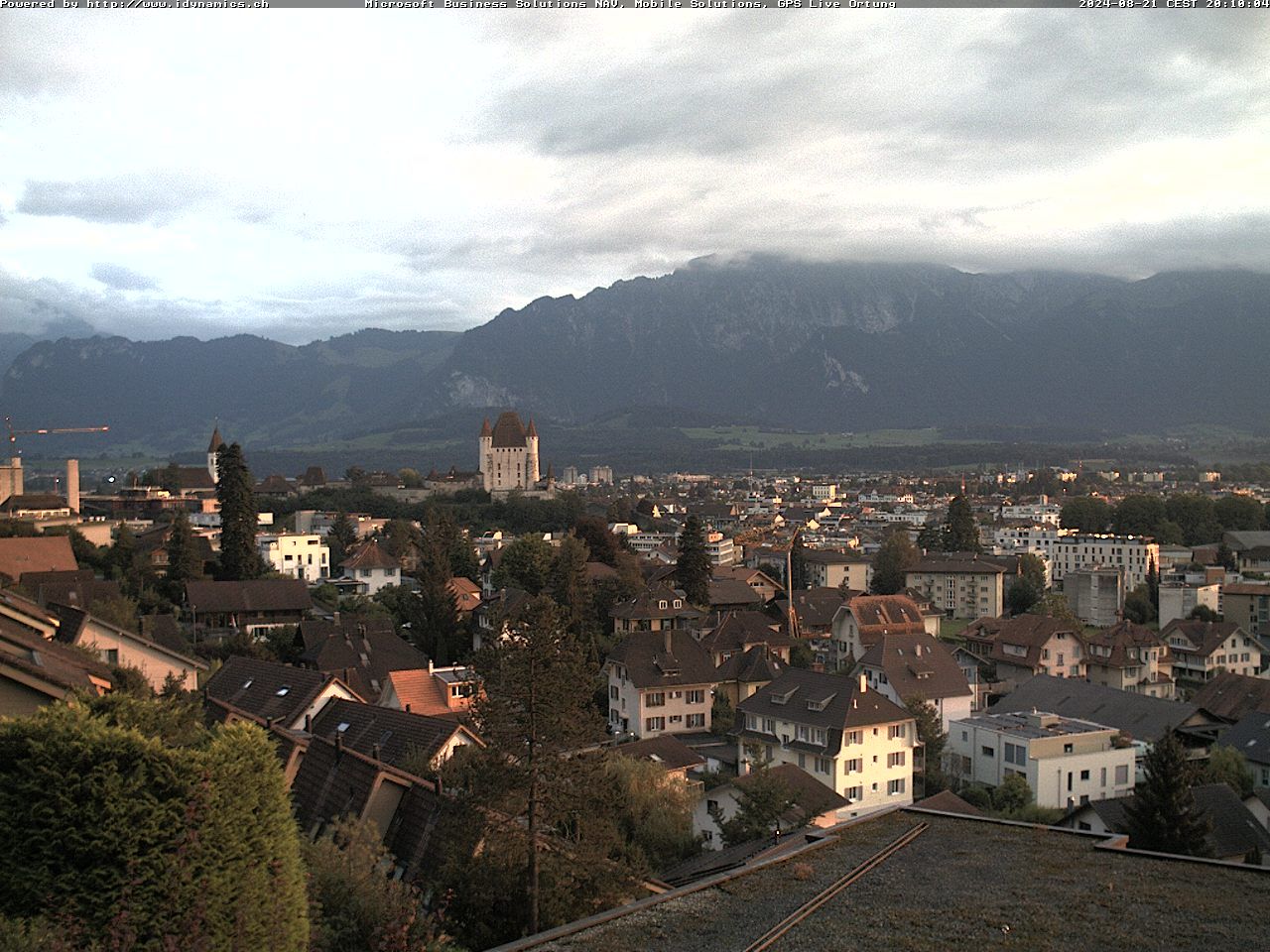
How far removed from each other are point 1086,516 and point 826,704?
77.1 m

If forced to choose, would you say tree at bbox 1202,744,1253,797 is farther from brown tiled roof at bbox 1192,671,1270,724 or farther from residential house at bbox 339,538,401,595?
residential house at bbox 339,538,401,595

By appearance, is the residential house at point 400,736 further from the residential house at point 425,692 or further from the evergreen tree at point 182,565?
the evergreen tree at point 182,565

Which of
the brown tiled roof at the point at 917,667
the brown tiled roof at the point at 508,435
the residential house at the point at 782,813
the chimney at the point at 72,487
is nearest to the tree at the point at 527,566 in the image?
the brown tiled roof at the point at 917,667

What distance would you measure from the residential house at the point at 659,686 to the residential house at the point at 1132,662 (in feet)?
62.0

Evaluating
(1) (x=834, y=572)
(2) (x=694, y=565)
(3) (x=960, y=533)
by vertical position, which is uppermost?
(2) (x=694, y=565)

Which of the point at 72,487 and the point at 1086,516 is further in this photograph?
the point at 1086,516

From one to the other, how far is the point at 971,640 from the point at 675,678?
788 inches

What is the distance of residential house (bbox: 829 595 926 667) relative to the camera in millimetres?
48125

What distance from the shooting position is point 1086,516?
99.5 m

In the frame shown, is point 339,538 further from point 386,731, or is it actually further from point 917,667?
point 386,731

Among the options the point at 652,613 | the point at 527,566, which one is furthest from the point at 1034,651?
the point at 527,566

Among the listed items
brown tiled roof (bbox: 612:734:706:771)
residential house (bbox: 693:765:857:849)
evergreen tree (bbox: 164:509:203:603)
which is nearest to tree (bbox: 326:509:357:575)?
evergreen tree (bbox: 164:509:203:603)

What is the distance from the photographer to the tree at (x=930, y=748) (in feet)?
103

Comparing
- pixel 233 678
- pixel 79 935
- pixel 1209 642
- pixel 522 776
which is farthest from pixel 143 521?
pixel 79 935
